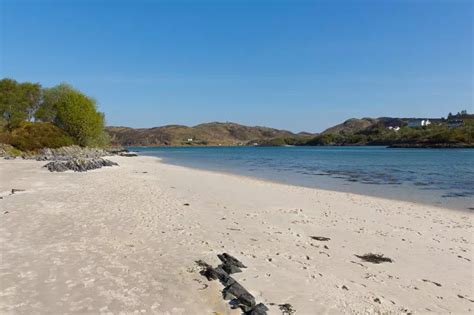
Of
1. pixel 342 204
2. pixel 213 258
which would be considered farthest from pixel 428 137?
pixel 213 258

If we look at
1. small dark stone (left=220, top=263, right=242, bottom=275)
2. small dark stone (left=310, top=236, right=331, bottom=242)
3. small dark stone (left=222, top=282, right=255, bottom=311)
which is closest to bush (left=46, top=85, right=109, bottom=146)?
small dark stone (left=310, top=236, right=331, bottom=242)

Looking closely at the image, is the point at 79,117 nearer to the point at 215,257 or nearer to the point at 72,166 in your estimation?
the point at 72,166

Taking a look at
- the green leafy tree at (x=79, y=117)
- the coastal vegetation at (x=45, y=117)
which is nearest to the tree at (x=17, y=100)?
the coastal vegetation at (x=45, y=117)

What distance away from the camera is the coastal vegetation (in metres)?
61.4

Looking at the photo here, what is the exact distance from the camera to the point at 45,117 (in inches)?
3300

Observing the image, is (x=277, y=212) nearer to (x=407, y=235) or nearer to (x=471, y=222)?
(x=407, y=235)

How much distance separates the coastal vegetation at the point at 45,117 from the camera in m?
61.4

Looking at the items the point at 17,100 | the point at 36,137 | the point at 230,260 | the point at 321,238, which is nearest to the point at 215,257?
the point at 230,260

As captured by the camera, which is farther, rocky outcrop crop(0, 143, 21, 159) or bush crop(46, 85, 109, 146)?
bush crop(46, 85, 109, 146)

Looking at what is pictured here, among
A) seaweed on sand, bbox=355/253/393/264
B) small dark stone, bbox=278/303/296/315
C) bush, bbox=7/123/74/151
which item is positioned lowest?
seaweed on sand, bbox=355/253/393/264

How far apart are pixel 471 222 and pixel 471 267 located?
20.8 ft

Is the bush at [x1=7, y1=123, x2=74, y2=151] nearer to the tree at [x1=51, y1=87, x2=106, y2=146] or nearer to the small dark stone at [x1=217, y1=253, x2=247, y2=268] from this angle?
the tree at [x1=51, y1=87, x2=106, y2=146]

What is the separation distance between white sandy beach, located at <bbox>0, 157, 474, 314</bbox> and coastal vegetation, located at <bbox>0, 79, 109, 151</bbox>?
168 feet

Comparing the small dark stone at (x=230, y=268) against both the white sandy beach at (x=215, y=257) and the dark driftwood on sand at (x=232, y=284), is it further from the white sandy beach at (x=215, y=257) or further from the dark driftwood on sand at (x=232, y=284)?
the white sandy beach at (x=215, y=257)
